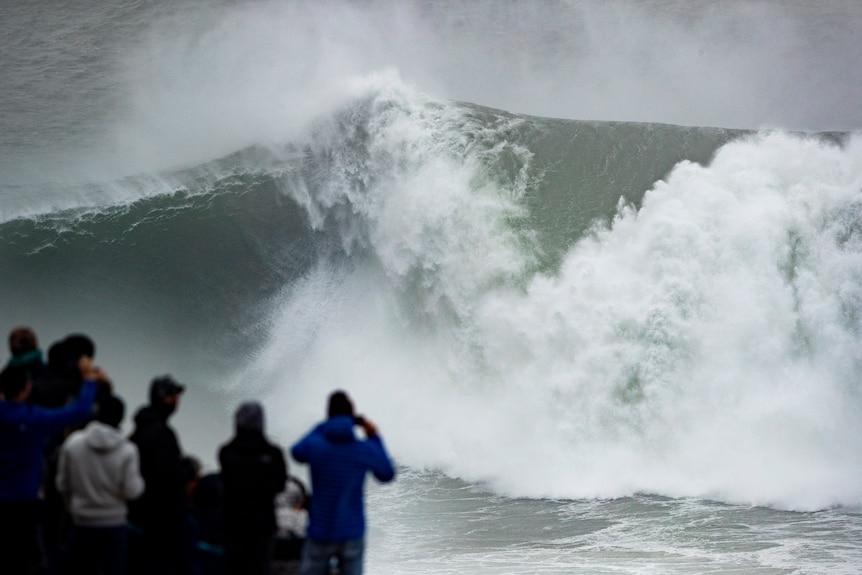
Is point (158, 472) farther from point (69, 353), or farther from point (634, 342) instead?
point (634, 342)

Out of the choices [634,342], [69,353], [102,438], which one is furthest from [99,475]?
[634,342]

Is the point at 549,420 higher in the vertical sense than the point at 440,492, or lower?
higher

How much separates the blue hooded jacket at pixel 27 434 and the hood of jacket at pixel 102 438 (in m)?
0.14

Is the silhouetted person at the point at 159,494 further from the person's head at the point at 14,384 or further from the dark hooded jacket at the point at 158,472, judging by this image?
the person's head at the point at 14,384

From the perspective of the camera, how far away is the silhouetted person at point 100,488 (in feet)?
13.3

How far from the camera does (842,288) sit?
14.8 m

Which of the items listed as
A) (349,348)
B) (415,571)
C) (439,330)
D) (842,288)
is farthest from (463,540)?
(842,288)

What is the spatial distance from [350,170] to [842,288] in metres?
8.35

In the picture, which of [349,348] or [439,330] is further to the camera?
[349,348]

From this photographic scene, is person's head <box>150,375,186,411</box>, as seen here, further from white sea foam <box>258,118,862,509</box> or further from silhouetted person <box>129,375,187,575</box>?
white sea foam <box>258,118,862,509</box>

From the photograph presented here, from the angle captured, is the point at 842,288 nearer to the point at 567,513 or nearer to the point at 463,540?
the point at 567,513

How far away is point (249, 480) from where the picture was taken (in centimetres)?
416

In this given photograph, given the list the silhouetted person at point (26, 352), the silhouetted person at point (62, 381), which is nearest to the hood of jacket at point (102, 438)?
the silhouetted person at point (62, 381)

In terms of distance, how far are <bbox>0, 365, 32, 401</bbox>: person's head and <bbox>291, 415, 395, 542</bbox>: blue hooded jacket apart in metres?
1.19
